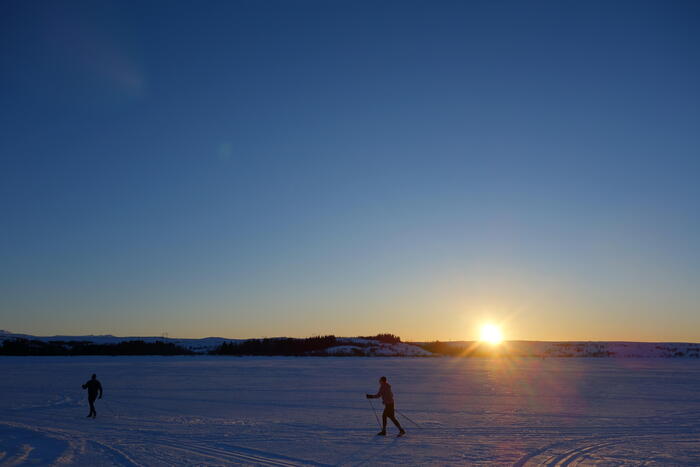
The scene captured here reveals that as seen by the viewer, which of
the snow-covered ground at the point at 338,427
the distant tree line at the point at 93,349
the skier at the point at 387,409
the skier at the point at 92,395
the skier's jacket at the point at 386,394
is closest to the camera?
the snow-covered ground at the point at 338,427

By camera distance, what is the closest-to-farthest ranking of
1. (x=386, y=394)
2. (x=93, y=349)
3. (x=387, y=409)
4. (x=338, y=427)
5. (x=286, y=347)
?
1. (x=387, y=409)
2. (x=386, y=394)
3. (x=338, y=427)
4. (x=93, y=349)
5. (x=286, y=347)

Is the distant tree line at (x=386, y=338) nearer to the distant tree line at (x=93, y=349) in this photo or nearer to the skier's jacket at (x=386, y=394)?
the distant tree line at (x=93, y=349)

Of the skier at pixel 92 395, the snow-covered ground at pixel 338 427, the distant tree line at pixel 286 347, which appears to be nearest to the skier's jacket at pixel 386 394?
the snow-covered ground at pixel 338 427

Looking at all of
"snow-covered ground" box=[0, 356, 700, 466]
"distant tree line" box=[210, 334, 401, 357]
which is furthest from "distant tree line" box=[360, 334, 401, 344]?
"snow-covered ground" box=[0, 356, 700, 466]

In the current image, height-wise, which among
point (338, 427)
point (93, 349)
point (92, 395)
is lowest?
point (93, 349)

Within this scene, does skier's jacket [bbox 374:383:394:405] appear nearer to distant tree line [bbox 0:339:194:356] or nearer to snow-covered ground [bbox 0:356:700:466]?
snow-covered ground [bbox 0:356:700:466]

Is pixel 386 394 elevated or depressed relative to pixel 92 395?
elevated

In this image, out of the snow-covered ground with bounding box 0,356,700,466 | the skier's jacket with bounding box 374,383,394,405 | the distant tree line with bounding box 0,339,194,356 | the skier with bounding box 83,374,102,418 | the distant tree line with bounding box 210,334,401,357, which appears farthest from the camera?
the distant tree line with bounding box 210,334,401,357

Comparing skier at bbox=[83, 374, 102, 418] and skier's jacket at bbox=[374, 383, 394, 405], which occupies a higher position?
skier's jacket at bbox=[374, 383, 394, 405]

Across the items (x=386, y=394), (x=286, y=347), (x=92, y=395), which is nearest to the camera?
(x=386, y=394)

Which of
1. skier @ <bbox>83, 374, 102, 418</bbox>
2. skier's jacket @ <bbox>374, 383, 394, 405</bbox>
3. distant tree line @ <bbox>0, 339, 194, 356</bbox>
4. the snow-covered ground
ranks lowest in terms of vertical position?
distant tree line @ <bbox>0, 339, 194, 356</bbox>

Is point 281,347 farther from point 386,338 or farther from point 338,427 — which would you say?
point 338,427

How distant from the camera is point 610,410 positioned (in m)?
21.2

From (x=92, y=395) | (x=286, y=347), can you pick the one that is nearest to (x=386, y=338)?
(x=286, y=347)
